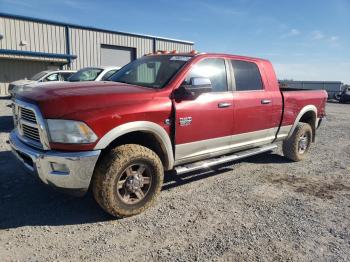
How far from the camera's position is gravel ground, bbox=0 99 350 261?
311 cm

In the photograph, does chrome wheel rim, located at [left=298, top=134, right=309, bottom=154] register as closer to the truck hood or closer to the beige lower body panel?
the beige lower body panel

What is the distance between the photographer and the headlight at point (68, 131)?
10.6 ft

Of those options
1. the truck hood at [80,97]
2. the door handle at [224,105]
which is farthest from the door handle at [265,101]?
the truck hood at [80,97]

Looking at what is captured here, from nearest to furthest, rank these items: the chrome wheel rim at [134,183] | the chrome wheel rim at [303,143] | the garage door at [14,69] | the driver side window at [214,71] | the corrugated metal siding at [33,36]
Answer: the chrome wheel rim at [134,183] < the driver side window at [214,71] < the chrome wheel rim at [303,143] < the corrugated metal siding at [33,36] < the garage door at [14,69]

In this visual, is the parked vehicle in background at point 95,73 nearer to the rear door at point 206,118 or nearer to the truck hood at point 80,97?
the rear door at point 206,118

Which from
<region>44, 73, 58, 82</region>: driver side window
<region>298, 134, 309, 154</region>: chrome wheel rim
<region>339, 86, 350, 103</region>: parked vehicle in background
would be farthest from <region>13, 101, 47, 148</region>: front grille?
<region>339, 86, 350, 103</region>: parked vehicle in background

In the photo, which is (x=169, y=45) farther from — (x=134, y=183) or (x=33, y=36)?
(x=134, y=183)

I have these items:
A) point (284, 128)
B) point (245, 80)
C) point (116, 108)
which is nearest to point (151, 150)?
point (116, 108)

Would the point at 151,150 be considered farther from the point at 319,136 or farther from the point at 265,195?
the point at 319,136

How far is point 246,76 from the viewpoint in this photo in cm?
526

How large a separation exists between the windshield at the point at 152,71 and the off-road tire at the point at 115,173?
3.28ft

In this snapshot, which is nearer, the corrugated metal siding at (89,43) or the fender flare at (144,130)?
the fender flare at (144,130)

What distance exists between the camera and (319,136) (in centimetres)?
995

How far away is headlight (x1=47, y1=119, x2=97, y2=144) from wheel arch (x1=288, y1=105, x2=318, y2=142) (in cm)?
444
